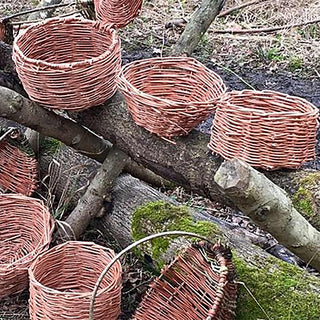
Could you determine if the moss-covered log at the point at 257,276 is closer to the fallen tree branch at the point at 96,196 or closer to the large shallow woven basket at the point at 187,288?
the large shallow woven basket at the point at 187,288

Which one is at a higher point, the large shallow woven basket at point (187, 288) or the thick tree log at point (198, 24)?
the thick tree log at point (198, 24)

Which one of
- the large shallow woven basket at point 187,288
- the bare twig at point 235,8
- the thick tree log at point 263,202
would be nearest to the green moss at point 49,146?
the large shallow woven basket at point 187,288

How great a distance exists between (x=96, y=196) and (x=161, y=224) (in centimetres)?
39

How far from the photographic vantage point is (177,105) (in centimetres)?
193

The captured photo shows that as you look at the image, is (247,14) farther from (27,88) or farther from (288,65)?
(27,88)

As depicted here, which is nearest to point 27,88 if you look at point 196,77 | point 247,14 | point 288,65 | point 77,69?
point 77,69

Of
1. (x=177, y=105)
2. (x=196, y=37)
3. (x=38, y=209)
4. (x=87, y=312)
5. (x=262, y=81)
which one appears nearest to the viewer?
(x=177, y=105)

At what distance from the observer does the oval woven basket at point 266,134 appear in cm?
179

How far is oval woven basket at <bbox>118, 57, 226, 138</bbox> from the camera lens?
1951mm

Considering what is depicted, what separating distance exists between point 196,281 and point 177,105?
23.9 inches

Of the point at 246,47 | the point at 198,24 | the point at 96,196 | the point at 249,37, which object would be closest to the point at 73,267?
the point at 96,196

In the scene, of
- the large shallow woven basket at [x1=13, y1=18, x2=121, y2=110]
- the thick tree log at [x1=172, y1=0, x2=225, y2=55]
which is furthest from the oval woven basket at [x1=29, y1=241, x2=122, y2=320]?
the thick tree log at [x1=172, y1=0, x2=225, y2=55]

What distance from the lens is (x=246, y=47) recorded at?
479 cm

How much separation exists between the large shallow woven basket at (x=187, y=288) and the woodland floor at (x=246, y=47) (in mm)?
953
